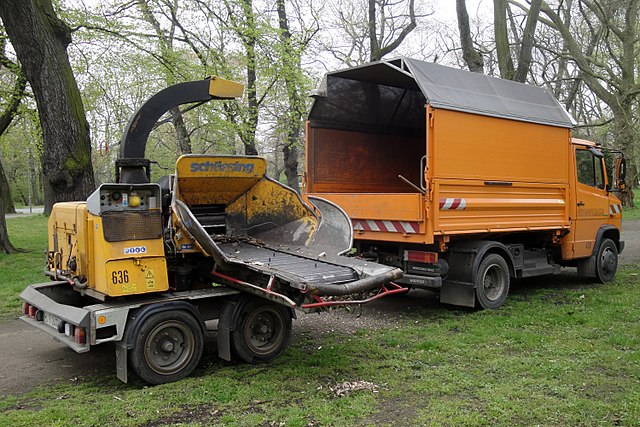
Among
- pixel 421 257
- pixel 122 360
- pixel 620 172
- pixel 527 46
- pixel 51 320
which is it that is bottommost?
pixel 122 360

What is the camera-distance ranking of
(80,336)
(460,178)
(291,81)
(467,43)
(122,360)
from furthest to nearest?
(291,81)
(467,43)
(460,178)
(122,360)
(80,336)

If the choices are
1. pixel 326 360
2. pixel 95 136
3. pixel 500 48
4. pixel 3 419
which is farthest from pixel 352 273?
pixel 95 136

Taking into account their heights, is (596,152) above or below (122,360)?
above

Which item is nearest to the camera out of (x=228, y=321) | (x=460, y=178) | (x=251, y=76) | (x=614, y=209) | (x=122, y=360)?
(x=122, y=360)

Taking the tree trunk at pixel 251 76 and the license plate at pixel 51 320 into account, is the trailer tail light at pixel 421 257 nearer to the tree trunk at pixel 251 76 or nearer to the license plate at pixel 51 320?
the license plate at pixel 51 320

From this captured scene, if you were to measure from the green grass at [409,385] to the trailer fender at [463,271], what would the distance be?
547 mm

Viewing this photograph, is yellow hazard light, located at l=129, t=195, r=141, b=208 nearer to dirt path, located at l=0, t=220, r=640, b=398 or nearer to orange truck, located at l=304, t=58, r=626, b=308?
dirt path, located at l=0, t=220, r=640, b=398

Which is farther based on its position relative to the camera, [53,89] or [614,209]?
[614,209]

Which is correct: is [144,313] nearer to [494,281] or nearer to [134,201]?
[134,201]

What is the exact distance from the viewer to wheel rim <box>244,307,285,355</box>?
228 inches

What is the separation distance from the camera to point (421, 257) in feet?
26.1

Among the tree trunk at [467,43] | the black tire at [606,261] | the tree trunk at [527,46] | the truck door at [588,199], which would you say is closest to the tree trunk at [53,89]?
the truck door at [588,199]

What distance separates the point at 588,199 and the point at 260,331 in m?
7.11

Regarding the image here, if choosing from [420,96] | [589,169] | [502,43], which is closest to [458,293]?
[420,96]
